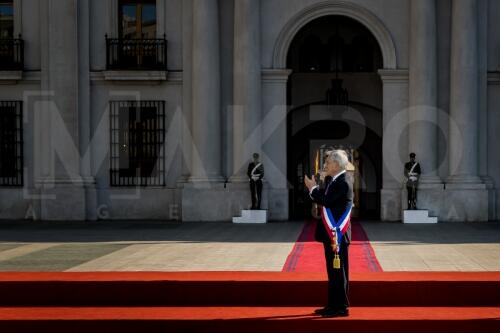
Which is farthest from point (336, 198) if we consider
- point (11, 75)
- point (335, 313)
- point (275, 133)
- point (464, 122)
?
point (11, 75)

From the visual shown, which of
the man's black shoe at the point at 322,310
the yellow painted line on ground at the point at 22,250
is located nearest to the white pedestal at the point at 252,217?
the yellow painted line on ground at the point at 22,250

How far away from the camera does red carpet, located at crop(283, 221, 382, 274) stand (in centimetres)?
1395

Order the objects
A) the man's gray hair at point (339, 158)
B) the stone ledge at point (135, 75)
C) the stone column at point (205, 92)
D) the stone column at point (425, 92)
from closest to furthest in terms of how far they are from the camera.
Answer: the man's gray hair at point (339, 158), the stone column at point (425, 92), the stone column at point (205, 92), the stone ledge at point (135, 75)

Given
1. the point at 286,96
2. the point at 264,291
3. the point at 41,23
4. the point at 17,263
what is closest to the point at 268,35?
the point at 286,96

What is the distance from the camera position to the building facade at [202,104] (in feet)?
86.8

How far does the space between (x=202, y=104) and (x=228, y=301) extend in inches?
610

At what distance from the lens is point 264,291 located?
1160 cm

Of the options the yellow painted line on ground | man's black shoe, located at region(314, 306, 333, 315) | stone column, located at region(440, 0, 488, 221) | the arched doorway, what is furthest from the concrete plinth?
man's black shoe, located at region(314, 306, 333, 315)

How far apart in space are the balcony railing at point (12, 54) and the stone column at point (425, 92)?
1240 cm

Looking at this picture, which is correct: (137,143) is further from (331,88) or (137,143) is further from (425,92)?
(425,92)

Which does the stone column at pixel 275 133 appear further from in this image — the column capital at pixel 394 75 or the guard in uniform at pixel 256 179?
the column capital at pixel 394 75

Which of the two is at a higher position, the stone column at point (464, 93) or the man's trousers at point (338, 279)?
the stone column at point (464, 93)

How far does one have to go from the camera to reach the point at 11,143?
28.0 meters

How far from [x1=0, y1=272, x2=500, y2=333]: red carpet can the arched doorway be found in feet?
63.5
